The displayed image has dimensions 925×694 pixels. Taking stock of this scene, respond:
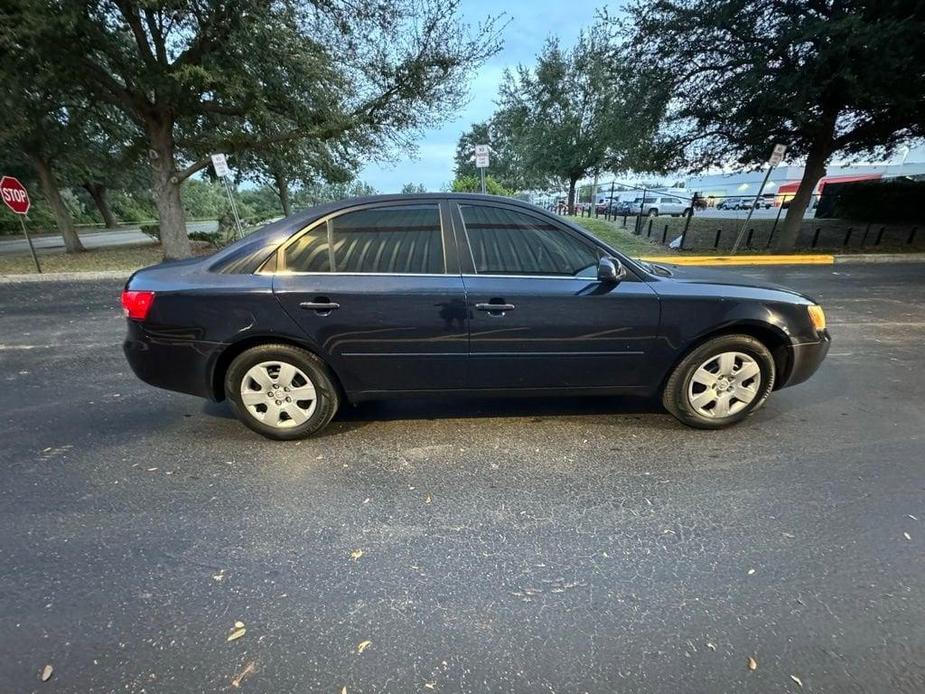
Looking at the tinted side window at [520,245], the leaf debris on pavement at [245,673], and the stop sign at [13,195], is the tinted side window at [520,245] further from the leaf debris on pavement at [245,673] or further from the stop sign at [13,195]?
the stop sign at [13,195]

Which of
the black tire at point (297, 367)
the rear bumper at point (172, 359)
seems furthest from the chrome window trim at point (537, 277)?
the rear bumper at point (172, 359)

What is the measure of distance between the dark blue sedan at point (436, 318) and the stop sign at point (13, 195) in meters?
11.1

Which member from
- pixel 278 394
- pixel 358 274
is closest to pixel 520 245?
pixel 358 274

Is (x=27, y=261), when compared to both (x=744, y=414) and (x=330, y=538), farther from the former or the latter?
(x=744, y=414)

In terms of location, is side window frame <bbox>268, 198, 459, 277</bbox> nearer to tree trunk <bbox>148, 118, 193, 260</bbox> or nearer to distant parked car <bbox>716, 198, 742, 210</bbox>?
tree trunk <bbox>148, 118, 193, 260</bbox>

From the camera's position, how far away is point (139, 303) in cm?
319

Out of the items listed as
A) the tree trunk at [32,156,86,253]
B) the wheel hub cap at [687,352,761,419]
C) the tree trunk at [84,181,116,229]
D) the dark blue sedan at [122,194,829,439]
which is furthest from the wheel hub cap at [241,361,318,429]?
the tree trunk at [84,181,116,229]

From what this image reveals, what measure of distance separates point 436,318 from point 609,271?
114cm

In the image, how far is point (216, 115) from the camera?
12828mm

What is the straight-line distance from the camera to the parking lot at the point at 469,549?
179 centimetres

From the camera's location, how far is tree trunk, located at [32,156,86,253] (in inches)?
659

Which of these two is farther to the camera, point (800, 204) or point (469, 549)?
point (800, 204)

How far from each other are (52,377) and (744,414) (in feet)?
20.3

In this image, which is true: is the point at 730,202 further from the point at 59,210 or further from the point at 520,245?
the point at 520,245
